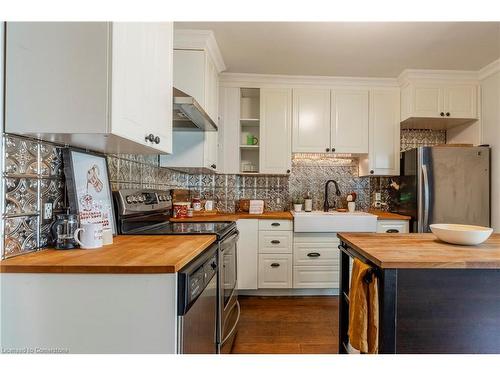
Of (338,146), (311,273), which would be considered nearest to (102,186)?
(311,273)

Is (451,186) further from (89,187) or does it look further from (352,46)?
(89,187)

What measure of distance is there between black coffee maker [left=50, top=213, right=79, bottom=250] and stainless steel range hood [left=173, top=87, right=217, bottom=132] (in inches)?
33.8

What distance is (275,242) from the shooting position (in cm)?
282

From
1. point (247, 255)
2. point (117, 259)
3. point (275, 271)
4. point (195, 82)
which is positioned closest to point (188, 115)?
point (195, 82)

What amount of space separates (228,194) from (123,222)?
1794mm

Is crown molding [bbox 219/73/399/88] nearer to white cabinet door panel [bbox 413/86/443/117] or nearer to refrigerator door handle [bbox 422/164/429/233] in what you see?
white cabinet door panel [bbox 413/86/443/117]

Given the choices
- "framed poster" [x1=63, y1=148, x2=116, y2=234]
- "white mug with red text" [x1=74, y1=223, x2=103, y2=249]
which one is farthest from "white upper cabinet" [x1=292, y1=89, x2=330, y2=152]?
"white mug with red text" [x1=74, y1=223, x2=103, y2=249]

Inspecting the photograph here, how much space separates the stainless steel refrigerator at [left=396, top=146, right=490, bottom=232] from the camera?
270cm

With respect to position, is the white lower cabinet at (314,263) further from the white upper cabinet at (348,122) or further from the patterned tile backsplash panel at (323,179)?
the white upper cabinet at (348,122)

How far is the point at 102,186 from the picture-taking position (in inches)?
59.3

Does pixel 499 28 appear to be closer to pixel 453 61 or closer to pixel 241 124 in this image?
pixel 453 61
